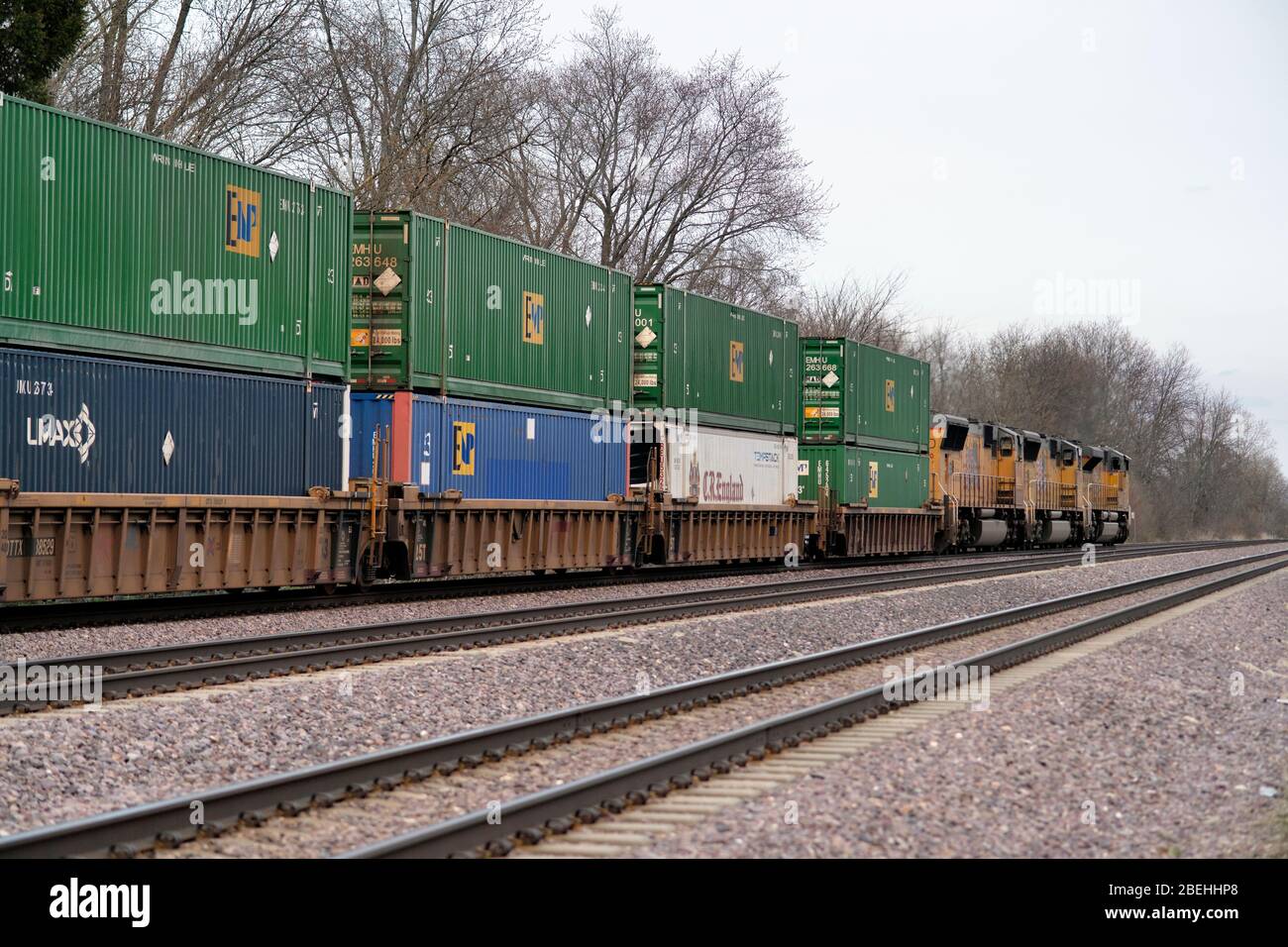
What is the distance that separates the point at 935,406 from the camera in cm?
7881

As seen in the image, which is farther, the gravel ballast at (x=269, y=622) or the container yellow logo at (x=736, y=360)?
the container yellow logo at (x=736, y=360)

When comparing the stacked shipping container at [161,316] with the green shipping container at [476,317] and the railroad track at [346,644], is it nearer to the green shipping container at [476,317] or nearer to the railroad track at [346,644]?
the green shipping container at [476,317]

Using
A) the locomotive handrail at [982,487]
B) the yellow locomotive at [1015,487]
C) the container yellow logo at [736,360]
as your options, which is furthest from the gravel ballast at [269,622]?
the locomotive handrail at [982,487]

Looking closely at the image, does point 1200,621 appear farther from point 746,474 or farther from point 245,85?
point 245,85

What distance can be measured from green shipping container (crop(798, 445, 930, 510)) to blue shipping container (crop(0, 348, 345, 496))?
14.7 m

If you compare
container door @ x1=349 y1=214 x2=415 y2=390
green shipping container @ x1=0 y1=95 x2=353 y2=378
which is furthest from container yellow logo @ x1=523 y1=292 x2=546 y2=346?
green shipping container @ x1=0 y1=95 x2=353 y2=378

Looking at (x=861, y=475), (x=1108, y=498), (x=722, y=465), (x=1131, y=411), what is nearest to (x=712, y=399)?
(x=722, y=465)

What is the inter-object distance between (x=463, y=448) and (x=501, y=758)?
10.8 m

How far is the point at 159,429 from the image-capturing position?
1368 centimetres

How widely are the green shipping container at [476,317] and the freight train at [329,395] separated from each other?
0.04 meters

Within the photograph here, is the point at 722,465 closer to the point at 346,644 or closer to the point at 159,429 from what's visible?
the point at 159,429

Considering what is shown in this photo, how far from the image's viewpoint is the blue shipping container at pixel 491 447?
17188 mm

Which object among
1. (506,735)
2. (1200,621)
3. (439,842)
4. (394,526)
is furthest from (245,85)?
(439,842)

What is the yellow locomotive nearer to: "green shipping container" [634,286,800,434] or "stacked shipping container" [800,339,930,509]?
"stacked shipping container" [800,339,930,509]
